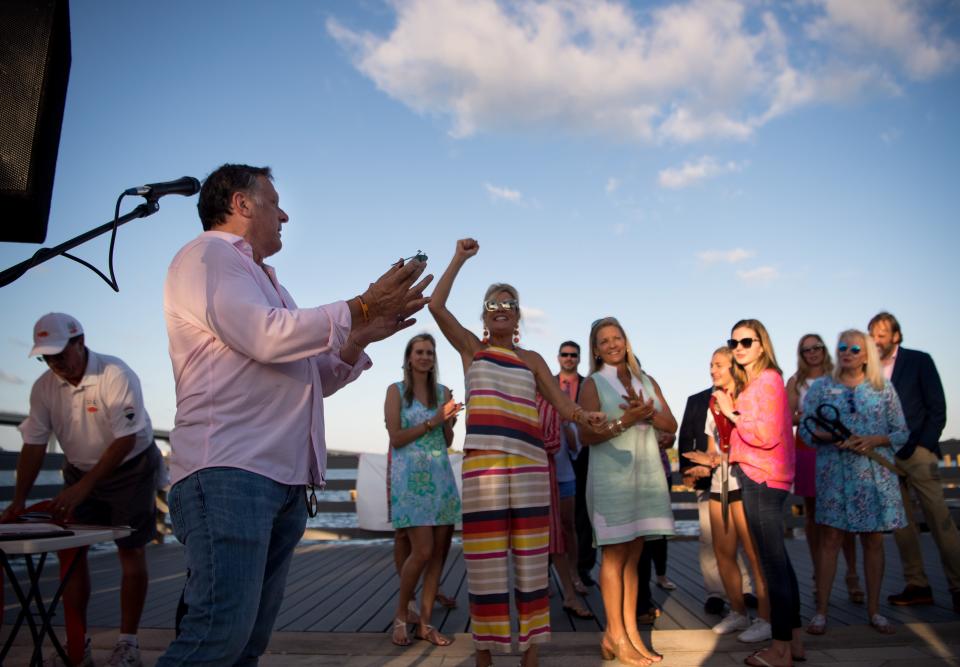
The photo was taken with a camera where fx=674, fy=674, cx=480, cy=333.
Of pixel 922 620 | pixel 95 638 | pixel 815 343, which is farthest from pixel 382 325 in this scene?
pixel 815 343

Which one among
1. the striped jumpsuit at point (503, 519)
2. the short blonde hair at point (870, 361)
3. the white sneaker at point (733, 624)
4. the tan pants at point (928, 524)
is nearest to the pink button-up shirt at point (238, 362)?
the striped jumpsuit at point (503, 519)

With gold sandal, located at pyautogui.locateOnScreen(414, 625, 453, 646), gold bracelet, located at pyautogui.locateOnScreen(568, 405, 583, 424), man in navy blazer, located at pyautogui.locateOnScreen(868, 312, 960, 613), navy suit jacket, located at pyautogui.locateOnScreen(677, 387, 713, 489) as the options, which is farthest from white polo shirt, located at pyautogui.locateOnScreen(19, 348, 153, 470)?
man in navy blazer, located at pyautogui.locateOnScreen(868, 312, 960, 613)

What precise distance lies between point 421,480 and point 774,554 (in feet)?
6.65

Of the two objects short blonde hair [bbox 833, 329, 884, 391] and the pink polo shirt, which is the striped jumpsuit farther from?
short blonde hair [bbox 833, 329, 884, 391]

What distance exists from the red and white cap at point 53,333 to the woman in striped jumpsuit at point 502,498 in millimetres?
1889

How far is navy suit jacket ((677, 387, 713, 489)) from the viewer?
484cm

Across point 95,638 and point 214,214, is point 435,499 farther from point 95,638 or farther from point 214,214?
point 214,214

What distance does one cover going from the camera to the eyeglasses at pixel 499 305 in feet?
11.3

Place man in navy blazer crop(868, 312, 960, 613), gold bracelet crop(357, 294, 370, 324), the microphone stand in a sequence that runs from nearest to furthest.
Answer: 1. gold bracelet crop(357, 294, 370, 324)
2. the microphone stand
3. man in navy blazer crop(868, 312, 960, 613)

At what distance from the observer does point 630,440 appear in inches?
140

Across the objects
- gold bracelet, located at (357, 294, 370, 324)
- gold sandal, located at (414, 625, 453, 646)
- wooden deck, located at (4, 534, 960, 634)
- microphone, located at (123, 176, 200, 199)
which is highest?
microphone, located at (123, 176, 200, 199)

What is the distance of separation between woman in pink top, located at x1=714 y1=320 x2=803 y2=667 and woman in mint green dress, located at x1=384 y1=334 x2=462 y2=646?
5.54 ft

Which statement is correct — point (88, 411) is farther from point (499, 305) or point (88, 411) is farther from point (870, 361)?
point (870, 361)

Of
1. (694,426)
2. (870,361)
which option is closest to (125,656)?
(694,426)
